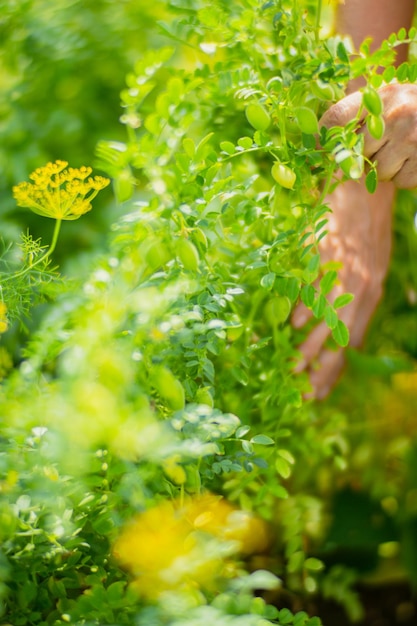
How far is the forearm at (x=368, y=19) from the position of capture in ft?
3.59

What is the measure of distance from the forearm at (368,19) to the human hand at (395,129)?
29cm

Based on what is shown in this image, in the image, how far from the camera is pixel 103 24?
1403mm

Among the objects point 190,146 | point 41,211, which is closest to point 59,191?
point 41,211

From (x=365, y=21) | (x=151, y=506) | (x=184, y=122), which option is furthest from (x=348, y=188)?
(x=151, y=506)

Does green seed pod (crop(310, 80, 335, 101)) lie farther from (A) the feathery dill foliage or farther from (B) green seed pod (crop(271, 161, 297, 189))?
(A) the feathery dill foliage

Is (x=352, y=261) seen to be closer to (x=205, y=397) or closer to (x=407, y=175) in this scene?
(x=407, y=175)

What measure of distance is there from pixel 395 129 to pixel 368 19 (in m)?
0.35

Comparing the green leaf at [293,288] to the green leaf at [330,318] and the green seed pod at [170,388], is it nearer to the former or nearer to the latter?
the green leaf at [330,318]

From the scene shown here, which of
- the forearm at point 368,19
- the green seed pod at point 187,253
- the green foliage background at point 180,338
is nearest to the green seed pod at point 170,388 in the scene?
the green foliage background at point 180,338

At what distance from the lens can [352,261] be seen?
3.86 feet

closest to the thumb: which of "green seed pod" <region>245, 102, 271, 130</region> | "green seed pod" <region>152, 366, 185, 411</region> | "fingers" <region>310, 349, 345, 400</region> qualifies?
"green seed pod" <region>245, 102, 271, 130</region>

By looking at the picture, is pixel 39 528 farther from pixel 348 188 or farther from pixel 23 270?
pixel 348 188

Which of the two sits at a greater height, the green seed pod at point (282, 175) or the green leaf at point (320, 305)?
the green seed pod at point (282, 175)

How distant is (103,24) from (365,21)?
0.53m
